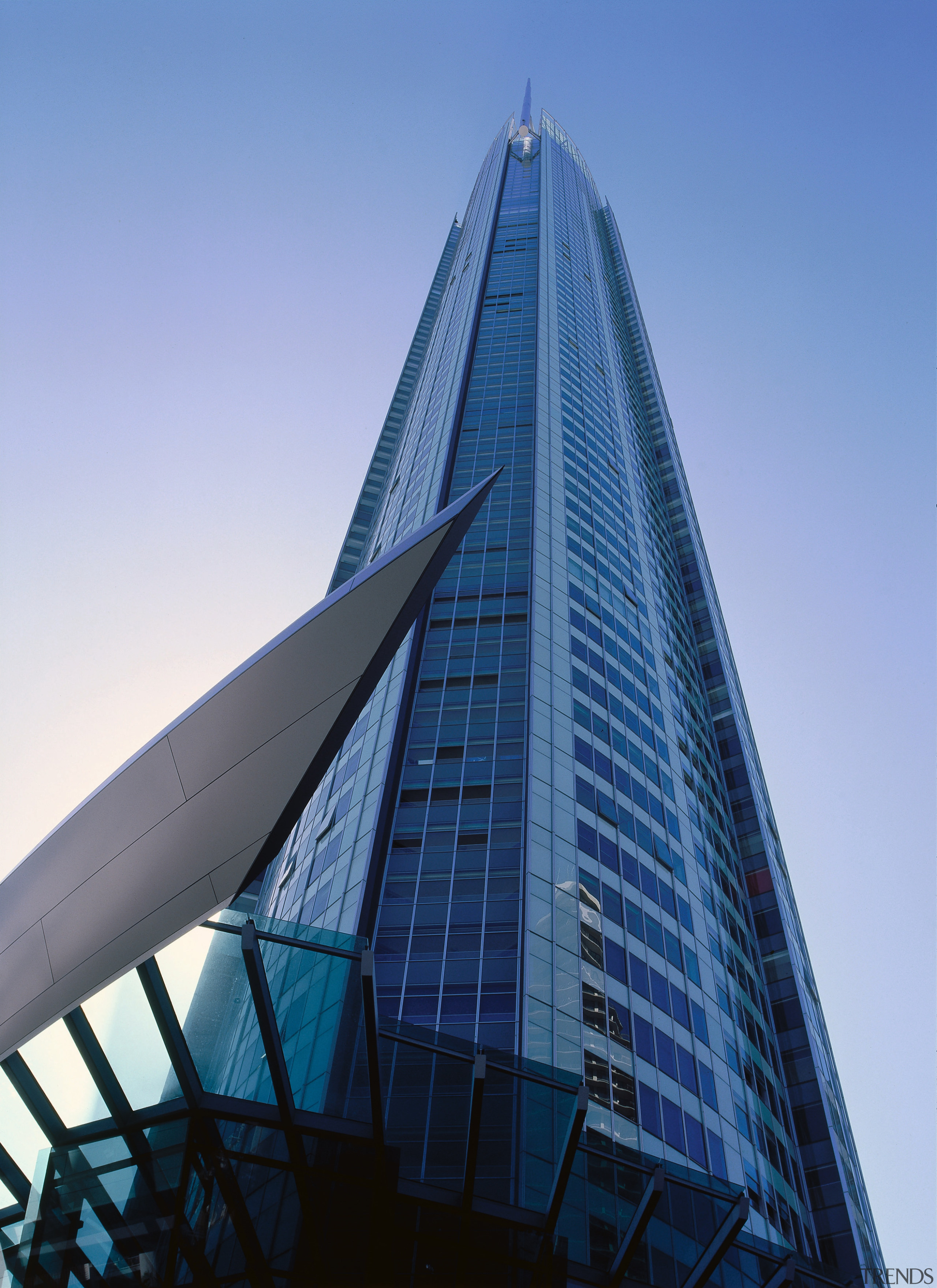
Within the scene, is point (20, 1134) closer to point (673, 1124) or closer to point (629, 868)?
point (673, 1124)

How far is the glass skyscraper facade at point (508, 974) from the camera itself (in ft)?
33.5

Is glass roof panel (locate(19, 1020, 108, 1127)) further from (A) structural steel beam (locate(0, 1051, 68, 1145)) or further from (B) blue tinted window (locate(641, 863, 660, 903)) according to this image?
(B) blue tinted window (locate(641, 863, 660, 903))

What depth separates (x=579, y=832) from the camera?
41656mm

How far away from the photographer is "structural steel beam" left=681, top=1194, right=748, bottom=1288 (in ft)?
37.4

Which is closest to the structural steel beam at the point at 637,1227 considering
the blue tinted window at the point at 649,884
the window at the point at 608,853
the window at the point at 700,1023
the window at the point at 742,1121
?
the window at the point at 700,1023

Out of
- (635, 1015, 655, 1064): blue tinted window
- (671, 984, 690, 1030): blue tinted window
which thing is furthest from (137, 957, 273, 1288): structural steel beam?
(671, 984, 690, 1030): blue tinted window

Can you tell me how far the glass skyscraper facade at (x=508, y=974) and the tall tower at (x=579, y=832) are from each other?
0.63ft

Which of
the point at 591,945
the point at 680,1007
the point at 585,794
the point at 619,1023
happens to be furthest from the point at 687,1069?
the point at 585,794

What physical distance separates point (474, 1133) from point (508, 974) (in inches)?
997

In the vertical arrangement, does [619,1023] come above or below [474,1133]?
above

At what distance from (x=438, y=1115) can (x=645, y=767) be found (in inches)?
→ 1579

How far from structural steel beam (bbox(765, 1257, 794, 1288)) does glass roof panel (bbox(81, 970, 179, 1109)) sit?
8261 millimetres

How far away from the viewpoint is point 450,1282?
35.3ft

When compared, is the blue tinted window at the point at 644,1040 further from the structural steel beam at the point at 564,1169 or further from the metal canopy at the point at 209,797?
the metal canopy at the point at 209,797
